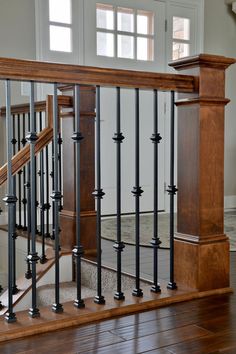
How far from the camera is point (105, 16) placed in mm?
4586

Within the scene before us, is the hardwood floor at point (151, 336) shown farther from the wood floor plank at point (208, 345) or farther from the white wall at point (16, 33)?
the white wall at point (16, 33)

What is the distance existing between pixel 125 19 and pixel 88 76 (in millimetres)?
3098

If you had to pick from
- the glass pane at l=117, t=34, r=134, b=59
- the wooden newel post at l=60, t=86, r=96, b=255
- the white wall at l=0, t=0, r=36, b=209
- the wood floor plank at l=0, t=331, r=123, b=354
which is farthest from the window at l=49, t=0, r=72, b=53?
the wood floor plank at l=0, t=331, r=123, b=354

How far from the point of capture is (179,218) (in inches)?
87.2

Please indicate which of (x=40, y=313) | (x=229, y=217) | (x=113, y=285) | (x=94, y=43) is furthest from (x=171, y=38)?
(x=40, y=313)

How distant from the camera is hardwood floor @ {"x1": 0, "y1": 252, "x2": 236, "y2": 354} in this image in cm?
155

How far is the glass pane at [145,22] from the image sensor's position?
15.7ft

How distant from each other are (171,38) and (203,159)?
10.3ft

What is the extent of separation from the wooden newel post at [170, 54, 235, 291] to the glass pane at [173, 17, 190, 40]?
3.00 m

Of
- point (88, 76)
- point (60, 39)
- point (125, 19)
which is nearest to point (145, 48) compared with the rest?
point (125, 19)

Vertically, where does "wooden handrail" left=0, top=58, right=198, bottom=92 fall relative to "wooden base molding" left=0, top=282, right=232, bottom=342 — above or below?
above

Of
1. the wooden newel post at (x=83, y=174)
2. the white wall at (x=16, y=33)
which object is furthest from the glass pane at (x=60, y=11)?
the wooden newel post at (x=83, y=174)

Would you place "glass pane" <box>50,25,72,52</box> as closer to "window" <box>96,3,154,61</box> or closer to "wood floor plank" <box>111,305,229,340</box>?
"window" <box>96,3,154,61</box>

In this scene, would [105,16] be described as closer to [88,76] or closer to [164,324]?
[88,76]
